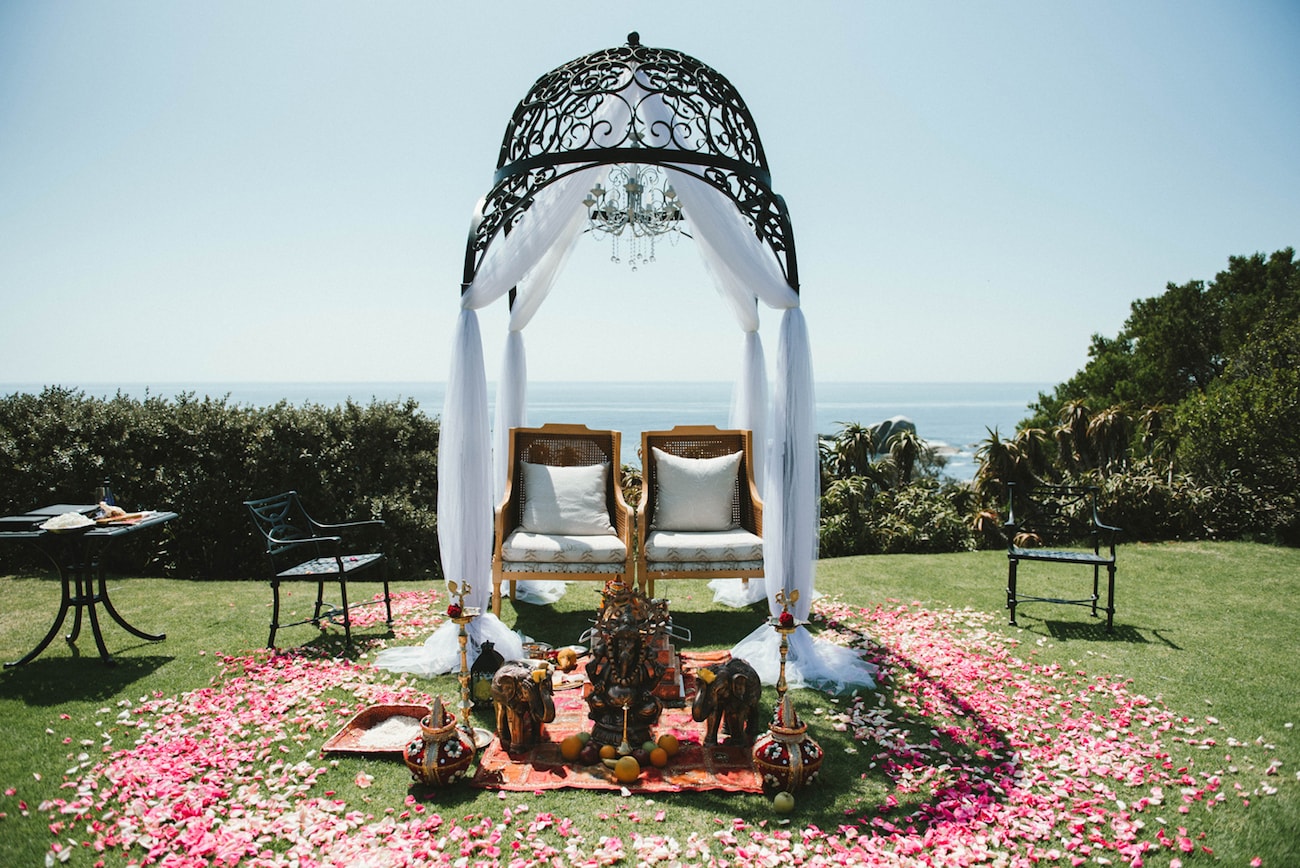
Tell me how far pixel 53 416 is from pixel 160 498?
1138 millimetres

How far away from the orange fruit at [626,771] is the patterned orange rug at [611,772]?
3cm

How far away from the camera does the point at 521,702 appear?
3.34 meters

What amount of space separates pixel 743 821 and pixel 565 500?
3.05 m

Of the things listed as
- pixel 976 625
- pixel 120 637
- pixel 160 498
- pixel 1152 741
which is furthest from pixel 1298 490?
pixel 160 498

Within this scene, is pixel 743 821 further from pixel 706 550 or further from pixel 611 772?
pixel 706 550

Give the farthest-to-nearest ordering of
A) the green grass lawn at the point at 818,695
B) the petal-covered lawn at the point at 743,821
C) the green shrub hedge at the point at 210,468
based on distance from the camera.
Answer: the green shrub hedge at the point at 210,468
the green grass lawn at the point at 818,695
the petal-covered lawn at the point at 743,821

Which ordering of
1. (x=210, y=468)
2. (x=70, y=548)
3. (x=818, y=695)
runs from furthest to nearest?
(x=210, y=468), (x=70, y=548), (x=818, y=695)

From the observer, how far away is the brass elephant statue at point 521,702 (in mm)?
3314

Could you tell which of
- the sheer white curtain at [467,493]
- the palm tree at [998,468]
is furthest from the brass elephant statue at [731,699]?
the palm tree at [998,468]

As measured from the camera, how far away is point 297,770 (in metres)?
3.20

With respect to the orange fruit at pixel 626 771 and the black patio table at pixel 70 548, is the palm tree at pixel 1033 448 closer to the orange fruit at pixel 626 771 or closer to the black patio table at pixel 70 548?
the orange fruit at pixel 626 771

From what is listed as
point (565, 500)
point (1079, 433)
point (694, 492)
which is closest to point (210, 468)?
point (565, 500)

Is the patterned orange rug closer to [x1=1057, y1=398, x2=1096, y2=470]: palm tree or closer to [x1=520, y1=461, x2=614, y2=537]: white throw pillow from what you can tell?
[x1=520, y1=461, x2=614, y2=537]: white throw pillow

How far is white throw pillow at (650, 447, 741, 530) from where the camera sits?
18.2 feet
